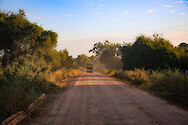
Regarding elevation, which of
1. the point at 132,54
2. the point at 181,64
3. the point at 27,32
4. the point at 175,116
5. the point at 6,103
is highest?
the point at 27,32

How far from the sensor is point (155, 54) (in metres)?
17.8

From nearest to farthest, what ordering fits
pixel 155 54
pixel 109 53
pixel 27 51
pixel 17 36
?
pixel 155 54
pixel 17 36
pixel 27 51
pixel 109 53

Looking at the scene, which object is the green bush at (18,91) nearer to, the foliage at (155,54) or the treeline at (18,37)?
the treeline at (18,37)

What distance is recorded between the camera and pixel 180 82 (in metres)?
8.12

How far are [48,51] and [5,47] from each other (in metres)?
6.61

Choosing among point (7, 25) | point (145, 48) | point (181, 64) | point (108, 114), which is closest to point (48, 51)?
point (7, 25)

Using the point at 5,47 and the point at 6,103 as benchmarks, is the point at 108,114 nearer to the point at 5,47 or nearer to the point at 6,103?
the point at 6,103

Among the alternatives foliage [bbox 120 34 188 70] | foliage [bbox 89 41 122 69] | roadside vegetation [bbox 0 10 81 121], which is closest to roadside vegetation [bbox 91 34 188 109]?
foliage [bbox 120 34 188 70]

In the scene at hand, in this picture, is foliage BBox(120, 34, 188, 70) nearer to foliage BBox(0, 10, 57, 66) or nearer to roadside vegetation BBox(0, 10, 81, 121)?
roadside vegetation BBox(0, 10, 81, 121)

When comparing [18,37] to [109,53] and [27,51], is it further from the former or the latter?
[109,53]

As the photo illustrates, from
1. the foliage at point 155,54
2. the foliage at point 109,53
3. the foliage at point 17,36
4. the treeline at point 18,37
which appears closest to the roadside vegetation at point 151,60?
the foliage at point 155,54

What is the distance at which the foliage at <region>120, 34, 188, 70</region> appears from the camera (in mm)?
17062

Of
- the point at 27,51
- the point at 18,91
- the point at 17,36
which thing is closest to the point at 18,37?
the point at 17,36

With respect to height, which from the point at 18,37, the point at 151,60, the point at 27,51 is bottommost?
the point at 151,60
